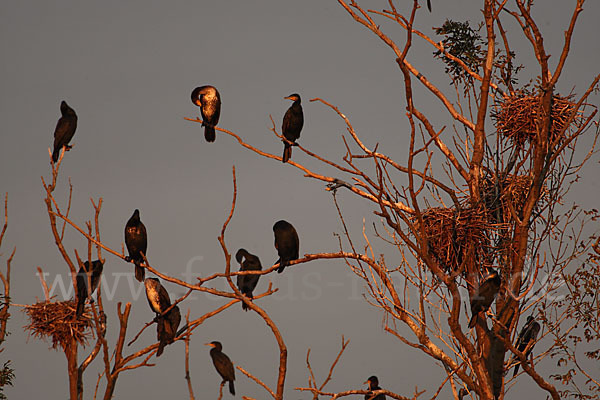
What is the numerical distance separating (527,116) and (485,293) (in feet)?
7.47

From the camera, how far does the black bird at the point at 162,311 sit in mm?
7621

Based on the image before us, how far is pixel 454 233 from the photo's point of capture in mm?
8594

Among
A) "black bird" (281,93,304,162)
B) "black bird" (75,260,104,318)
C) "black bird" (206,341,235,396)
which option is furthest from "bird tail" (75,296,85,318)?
"black bird" (281,93,304,162)

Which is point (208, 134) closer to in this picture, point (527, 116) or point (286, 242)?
point (286, 242)

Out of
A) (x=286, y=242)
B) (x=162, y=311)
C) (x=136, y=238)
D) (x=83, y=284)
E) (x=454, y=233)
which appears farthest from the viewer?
(x=136, y=238)

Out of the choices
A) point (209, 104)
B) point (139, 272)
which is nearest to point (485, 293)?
point (139, 272)

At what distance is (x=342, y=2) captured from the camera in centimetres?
962

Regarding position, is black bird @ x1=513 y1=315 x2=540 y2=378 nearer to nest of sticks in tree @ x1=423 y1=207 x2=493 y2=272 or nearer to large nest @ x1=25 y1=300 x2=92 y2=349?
nest of sticks in tree @ x1=423 y1=207 x2=493 y2=272

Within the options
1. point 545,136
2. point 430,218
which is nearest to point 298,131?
point 430,218

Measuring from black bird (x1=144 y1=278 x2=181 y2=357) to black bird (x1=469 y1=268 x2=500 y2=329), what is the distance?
309 centimetres

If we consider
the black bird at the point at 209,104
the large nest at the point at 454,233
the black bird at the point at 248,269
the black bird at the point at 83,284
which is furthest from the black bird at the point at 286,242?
the black bird at the point at 209,104

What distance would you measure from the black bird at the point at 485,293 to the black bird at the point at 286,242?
6.59ft

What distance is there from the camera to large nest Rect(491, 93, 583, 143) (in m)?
9.23

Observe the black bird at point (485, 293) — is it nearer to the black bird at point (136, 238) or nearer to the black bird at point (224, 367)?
the black bird at point (224, 367)
